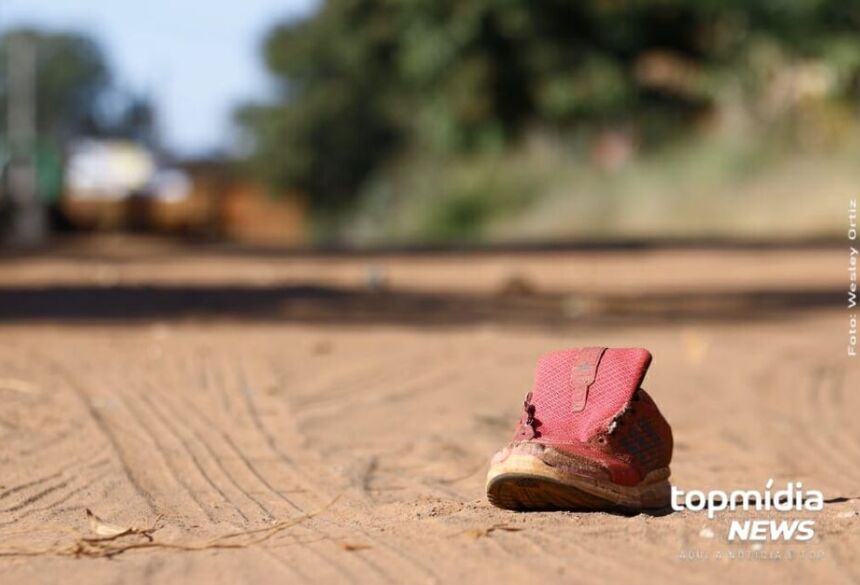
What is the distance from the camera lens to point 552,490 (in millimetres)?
5727

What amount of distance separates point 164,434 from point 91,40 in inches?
4131

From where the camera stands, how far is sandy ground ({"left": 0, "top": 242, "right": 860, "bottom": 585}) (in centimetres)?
516

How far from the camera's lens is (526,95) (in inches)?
1545

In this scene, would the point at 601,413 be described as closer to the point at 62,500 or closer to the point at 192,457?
the point at 62,500

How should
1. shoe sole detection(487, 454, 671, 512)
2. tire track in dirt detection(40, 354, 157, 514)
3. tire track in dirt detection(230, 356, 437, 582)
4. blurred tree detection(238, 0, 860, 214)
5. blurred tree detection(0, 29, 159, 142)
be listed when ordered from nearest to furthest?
tire track in dirt detection(230, 356, 437, 582)
shoe sole detection(487, 454, 671, 512)
tire track in dirt detection(40, 354, 157, 514)
blurred tree detection(238, 0, 860, 214)
blurred tree detection(0, 29, 159, 142)

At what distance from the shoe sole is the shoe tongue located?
28cm

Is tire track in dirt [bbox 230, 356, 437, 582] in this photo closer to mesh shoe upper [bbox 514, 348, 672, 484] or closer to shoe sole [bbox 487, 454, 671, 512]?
shoe sole [bbox 487, 454, 671, 512]

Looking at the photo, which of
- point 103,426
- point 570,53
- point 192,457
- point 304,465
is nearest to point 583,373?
point 304,465

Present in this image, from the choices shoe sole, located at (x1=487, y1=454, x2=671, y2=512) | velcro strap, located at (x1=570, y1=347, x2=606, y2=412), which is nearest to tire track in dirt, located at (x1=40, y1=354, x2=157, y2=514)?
shoe sole, located at (x1=487, y1=454, x2=671, y2=512)

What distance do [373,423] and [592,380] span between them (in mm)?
2718

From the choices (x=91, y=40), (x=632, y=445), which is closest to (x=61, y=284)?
(x=632, y=445)

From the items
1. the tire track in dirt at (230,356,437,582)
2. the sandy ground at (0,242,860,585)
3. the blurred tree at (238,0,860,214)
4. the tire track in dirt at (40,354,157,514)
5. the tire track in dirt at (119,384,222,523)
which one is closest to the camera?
the tire track in dirt at (230,356,437,582)

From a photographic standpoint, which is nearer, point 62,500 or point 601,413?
point 601,413

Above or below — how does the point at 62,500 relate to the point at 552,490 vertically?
below
